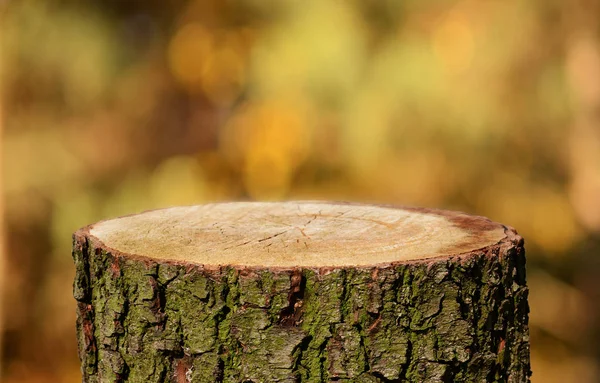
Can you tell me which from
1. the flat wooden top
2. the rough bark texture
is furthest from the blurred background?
the rough bark texture

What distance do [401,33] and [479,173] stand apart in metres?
0.80

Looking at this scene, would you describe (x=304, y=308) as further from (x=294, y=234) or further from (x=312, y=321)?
(x=294, y=234)

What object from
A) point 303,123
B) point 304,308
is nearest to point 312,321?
point 304,308

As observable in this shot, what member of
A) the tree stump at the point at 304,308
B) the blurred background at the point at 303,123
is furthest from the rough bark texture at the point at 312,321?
the blurred background at the point at 303,123

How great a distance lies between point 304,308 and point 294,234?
280 millimetres

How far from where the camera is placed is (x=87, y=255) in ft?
5.10

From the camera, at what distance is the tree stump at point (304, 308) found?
4.35ft

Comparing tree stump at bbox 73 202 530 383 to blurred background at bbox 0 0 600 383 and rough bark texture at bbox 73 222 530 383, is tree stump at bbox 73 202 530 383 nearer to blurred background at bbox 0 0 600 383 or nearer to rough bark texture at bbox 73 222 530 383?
rough bark texture at bbox 73 222 530 383

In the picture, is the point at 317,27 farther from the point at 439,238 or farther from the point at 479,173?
the point at 439,238

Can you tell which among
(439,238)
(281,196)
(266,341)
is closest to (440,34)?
(281,196)

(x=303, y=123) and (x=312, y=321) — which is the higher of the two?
(x=303, y=123)

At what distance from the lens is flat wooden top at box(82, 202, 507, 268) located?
1.40m

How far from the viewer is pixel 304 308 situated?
1.33 meters

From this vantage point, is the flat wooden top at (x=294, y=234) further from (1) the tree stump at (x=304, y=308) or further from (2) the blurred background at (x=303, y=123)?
(2) the blurred background at (x=303, y=123)
